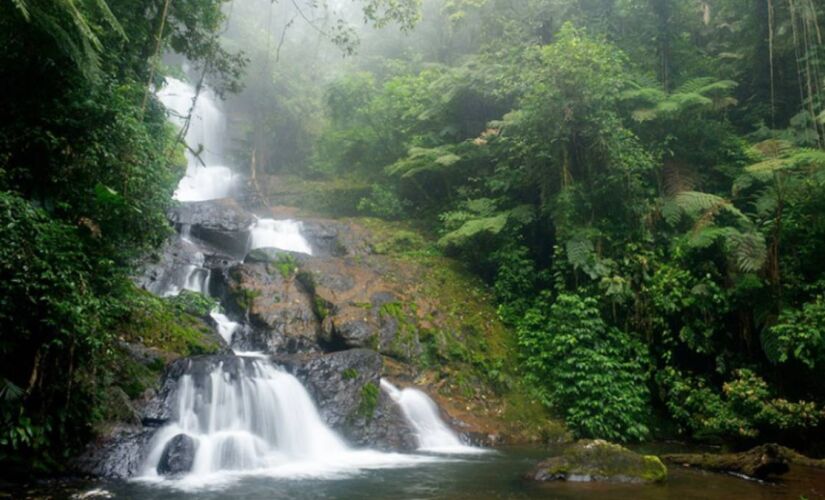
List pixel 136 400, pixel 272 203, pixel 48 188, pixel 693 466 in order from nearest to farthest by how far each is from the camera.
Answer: pixel 48 188 < pixel 693 466 < pixel 136 400 < pixel 272 203

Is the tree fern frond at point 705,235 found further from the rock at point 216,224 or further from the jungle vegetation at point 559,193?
the rock at point 216,224

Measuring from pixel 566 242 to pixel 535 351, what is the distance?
2.56 metres

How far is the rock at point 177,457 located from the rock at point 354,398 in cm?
260

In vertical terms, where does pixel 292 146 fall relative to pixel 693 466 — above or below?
above

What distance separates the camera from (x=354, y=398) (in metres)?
9.76

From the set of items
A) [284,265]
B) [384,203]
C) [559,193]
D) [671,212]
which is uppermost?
[384,203]

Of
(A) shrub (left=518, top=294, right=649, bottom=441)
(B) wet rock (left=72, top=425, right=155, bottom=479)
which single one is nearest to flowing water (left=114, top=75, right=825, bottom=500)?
(B) wet rock (left=72, top=425, right=155, bottom=479)

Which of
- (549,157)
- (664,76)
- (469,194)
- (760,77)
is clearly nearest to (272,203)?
(469,194)

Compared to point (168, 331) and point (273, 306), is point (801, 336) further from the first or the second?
point (168, 331)

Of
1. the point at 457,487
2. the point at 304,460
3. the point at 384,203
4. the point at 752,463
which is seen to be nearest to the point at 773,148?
the point at 752,463

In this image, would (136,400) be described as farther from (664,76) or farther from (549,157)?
(664,76)

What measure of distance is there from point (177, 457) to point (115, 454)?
75cm

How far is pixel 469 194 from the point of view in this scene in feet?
52.7

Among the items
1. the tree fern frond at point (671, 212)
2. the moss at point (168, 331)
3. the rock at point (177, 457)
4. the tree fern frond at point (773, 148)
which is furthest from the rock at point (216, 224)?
the tree fern frond at point (773, 148)
